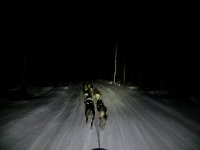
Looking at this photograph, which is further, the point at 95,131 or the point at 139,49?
the point at 139,49

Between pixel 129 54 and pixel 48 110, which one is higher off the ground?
pixel 129 54

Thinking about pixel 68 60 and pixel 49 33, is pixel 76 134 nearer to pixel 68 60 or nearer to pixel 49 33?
pixel 49 33

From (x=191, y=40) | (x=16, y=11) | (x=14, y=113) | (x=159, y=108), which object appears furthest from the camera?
(x=191, y=40)

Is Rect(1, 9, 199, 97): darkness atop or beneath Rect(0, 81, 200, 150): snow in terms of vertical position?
atop

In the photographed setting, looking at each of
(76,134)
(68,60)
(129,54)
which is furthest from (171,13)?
(68,60)

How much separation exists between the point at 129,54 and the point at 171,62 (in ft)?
35.5

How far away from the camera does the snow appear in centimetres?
891

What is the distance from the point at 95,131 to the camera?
10430mm

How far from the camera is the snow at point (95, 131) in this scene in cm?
891

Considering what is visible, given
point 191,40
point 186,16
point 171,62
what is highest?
point 186,16

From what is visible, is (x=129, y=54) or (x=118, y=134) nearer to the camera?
(x=118, y=134)

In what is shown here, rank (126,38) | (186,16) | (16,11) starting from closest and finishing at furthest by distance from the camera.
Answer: (16,11) → (186,16) → (126,38)

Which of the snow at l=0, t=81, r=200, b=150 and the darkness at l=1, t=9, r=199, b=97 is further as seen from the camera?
the darkness at l=1, t=9, r=199, b=97

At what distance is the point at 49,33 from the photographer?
35.8m
